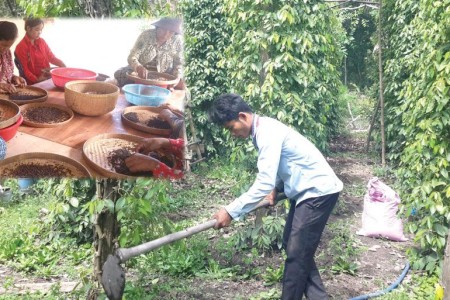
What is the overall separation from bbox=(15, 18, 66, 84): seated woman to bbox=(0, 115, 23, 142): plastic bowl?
0.24 m

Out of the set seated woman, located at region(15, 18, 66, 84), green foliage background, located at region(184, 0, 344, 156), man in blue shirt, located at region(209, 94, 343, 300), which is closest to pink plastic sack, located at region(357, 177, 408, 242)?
green foliage background, located at region(184, 0, 344, 156)

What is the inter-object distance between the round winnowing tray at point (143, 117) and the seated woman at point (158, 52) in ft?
0.47

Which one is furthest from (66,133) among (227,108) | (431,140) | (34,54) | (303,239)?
(431,140)

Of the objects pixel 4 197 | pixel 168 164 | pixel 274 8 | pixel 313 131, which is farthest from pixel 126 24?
pixel 4 197

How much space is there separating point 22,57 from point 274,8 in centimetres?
246

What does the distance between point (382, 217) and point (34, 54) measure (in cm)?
360

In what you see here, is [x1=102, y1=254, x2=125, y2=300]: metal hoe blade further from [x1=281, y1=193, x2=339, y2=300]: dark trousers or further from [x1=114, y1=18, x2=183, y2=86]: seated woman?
[x1=281, y1=193, x2=339, y2=300]: dark trousers

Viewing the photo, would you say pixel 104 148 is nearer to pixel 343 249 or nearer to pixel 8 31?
pixel 8 31

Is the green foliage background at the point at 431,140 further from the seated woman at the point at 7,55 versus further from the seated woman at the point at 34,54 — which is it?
the seated woman at the point at 7,55

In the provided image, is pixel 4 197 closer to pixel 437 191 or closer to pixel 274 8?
pixel 274 8

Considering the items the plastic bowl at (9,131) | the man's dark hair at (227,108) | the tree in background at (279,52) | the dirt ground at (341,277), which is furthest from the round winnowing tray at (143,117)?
the tree in background at (279,52)

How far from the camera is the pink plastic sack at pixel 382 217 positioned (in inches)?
196

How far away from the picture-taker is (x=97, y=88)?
2.59 metres

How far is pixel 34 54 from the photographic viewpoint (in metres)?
2.49
